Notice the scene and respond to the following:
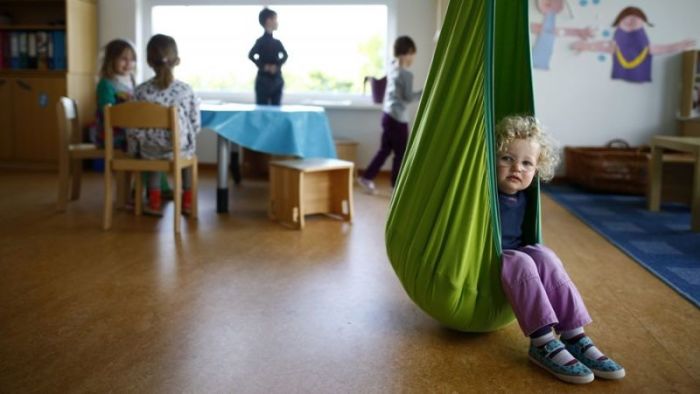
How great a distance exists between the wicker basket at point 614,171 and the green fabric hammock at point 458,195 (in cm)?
304

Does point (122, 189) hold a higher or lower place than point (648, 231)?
higher

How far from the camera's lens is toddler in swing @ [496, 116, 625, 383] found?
1.69 meters

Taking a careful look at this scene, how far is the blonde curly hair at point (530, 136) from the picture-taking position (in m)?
1.91

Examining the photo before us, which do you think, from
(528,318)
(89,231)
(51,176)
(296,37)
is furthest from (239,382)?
(296,37)

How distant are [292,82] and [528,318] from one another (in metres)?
4.30

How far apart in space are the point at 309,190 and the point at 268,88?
980 mm

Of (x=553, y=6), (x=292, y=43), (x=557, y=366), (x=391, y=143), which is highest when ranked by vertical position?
(x=553, y=6)

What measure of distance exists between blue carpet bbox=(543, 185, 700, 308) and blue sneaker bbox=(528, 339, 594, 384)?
82 centimetres

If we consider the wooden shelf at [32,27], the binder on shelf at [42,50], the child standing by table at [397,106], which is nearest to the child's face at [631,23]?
the child standing by table at [397,106]

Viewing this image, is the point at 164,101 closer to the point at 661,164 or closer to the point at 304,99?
the point at 304,99

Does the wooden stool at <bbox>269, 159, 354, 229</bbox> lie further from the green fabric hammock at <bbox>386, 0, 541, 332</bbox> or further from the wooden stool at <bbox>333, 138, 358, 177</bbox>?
the green fabric hammock at <bbox>386, 0, 541, 332</bbox>

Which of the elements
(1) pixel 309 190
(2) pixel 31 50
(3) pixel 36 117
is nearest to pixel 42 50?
(2) pixel 31 50

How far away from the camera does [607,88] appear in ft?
17.1

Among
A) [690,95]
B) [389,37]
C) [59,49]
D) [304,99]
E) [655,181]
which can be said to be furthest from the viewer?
[304,99]
